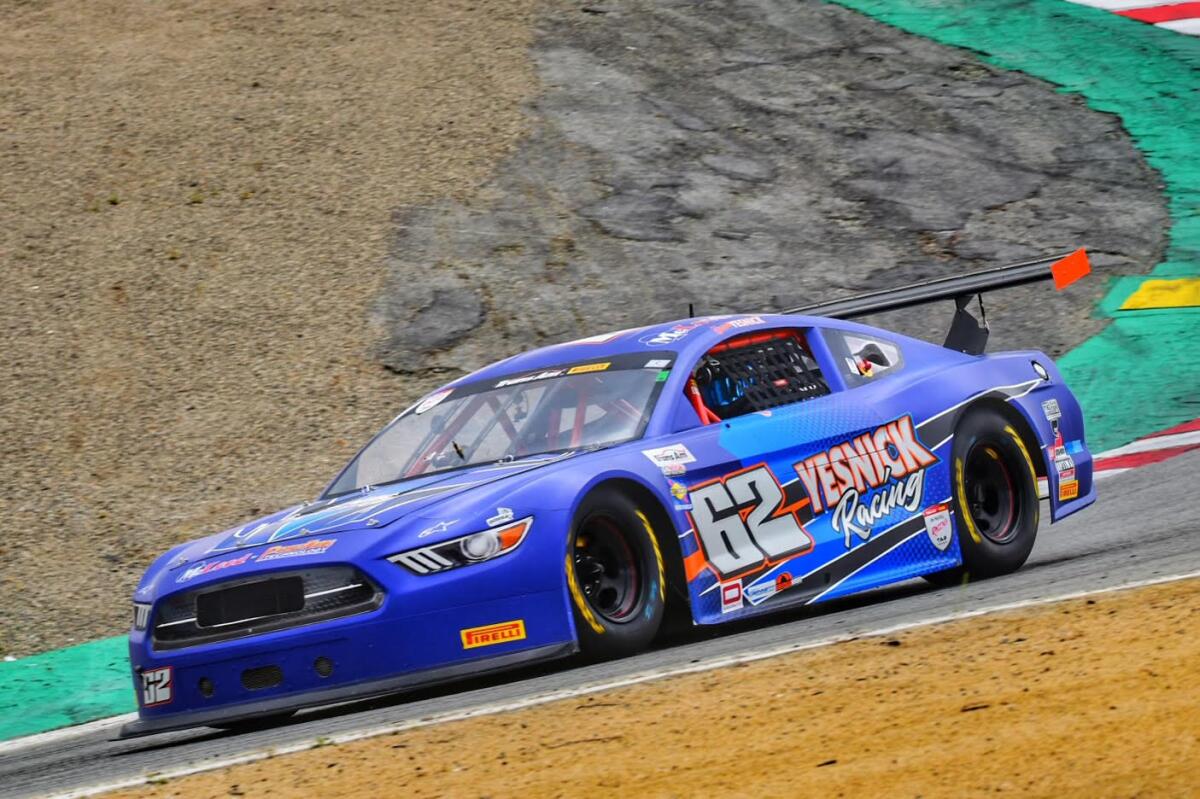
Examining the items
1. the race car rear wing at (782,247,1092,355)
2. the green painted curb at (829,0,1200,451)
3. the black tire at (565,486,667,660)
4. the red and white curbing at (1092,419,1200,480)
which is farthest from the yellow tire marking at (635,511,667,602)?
the green painted curb at (829,0,1200,451)

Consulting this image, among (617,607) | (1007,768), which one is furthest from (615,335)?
(1007,768)

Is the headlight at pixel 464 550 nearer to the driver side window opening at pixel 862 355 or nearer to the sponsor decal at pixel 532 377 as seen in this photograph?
the sponsor decal at pixel 532 377

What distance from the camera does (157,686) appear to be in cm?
661

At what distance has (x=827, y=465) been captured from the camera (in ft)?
24.6

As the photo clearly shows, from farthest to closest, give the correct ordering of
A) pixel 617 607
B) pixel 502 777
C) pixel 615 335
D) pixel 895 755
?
pixel 615 335 < pixel 617 607 < pixel 502 777 < pixel 895 755

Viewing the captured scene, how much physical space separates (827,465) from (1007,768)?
3739 mm

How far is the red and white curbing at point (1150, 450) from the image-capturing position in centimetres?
1182

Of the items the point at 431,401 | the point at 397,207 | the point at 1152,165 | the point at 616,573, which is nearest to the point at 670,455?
the point at 616,573

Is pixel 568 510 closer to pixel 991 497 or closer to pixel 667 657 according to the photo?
pixel 667 657

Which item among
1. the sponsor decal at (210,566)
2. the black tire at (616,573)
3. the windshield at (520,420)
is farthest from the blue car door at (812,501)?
the sponsor decal at (210,566)

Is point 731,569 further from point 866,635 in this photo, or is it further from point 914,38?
point 914,38

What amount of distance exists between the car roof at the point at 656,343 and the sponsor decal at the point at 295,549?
162cm

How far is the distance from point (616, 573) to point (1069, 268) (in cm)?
353

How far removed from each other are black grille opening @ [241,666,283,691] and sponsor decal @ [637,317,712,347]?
90.2 inches
